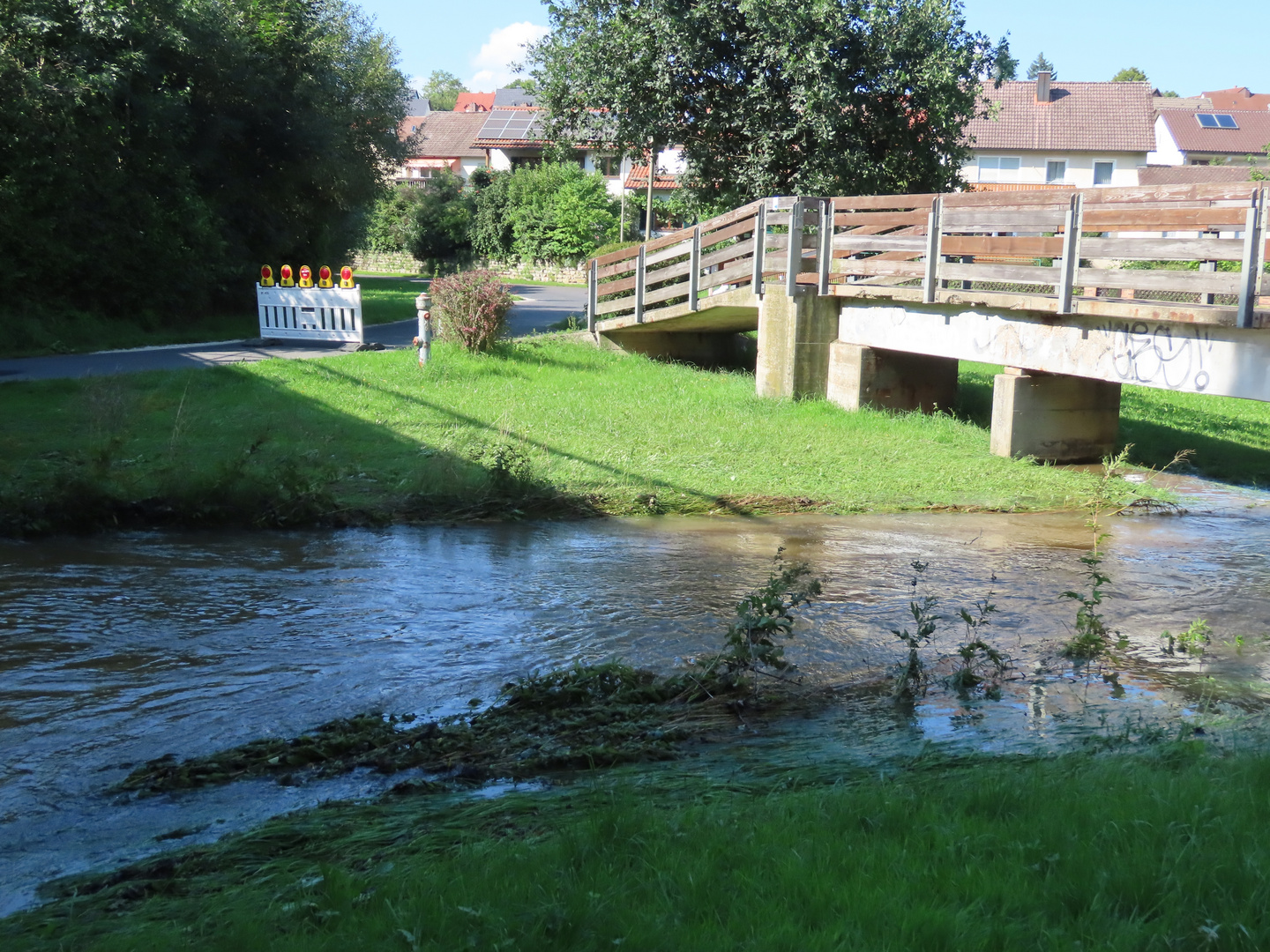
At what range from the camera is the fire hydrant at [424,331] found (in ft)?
54.5

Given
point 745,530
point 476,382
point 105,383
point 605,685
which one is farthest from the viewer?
point 476,382

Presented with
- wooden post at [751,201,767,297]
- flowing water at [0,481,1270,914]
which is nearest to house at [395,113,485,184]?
wooden post at [751,201,767,297]

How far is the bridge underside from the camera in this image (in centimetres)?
1012

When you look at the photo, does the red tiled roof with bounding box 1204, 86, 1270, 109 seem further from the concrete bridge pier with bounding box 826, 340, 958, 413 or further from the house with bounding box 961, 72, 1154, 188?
the concrete bridge pier with bounding box 826, 340, 958, 413

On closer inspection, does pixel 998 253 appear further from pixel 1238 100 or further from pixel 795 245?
pixel 1238 100

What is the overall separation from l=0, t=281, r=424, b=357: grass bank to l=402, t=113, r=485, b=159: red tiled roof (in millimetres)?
55465

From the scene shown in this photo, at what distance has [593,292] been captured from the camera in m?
21.0

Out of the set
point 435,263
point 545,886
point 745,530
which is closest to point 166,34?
point 745,530

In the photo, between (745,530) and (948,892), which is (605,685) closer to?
(948,892)

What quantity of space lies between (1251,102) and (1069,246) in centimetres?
9483

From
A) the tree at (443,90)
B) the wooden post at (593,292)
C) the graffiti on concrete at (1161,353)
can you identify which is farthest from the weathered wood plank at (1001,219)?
the tree at (443,90)

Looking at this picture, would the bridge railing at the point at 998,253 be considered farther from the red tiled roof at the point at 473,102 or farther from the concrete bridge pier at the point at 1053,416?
the red tiled roof at the point at 473,102

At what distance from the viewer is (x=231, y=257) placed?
23.2m

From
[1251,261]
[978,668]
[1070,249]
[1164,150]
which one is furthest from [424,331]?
[1164,150]
